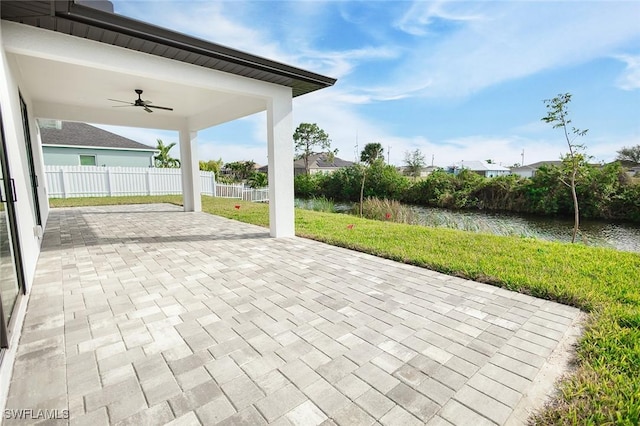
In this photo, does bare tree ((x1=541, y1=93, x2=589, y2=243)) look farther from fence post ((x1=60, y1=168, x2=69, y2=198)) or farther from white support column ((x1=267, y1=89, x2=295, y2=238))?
fence post ((x1=60, y1=168, x2=69, y2=198))

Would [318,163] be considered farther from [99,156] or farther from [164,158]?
[99,156]

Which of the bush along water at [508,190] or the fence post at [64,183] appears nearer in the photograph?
the bush along water at [508,190]

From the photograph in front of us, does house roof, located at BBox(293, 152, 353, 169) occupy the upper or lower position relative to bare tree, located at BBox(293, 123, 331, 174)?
lower

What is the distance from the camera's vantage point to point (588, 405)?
1630 mm

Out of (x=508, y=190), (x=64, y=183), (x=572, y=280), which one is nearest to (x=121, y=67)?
(x=572, y=280)

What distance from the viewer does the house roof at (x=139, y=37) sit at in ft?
9.91

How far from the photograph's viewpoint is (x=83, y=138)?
58.4 feet

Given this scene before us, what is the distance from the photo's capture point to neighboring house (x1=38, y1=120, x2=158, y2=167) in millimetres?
16703

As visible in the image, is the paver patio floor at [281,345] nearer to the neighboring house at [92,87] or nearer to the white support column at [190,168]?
the neighboring house at [92,87]

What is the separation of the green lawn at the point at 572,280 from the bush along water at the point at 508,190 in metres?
6.20

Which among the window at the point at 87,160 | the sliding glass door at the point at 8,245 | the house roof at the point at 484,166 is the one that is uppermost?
the house roof at the point at 484,166

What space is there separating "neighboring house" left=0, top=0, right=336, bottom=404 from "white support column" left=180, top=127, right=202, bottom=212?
113 centimetres

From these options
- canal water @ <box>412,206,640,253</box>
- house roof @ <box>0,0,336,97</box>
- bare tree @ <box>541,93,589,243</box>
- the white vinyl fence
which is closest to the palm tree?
the white vinyl fence

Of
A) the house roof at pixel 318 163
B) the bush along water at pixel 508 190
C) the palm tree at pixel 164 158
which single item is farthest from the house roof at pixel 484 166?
the palm tree at pixel 164 158
